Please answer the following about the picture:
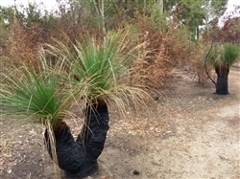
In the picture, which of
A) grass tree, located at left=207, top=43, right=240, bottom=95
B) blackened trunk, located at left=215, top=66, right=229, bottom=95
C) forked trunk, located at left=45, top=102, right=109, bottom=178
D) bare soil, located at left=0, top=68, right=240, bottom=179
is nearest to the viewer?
forked trunk, located at left=45, top=102, right=109, bottom=178

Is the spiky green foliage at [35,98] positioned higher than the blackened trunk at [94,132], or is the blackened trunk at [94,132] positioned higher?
the spiky green foliage at [35,98]

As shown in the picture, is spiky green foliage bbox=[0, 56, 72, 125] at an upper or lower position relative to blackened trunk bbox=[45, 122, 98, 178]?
upper

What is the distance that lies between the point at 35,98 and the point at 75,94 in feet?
1.10

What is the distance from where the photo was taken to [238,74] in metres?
10.3

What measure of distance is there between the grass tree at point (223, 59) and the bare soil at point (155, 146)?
1.06 metres

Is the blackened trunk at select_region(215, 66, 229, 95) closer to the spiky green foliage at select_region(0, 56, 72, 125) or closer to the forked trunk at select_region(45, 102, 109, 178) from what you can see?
Answer: the forked trunk at select_region(45, 102, 109, 178)

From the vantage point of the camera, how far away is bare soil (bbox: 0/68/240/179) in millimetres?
3436

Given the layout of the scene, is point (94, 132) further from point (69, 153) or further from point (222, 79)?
point (222, 79)

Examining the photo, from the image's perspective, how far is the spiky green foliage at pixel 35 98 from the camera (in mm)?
2664

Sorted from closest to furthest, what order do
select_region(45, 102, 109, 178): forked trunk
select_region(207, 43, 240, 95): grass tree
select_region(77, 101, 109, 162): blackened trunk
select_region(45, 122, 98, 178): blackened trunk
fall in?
select_region(45, 122, 98, 178): blackened trunk < select_region(45, 102, 109, 178): forked trunk < select_region(77, 101, 109, 162): blackened trunk < select_region(207, 43, 240, 95): grass tree

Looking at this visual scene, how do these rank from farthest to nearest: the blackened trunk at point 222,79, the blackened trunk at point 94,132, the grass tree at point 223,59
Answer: the blackened trunk at point 222,79, the grass tree at point 223,59, the blackened trunk at point 94,132

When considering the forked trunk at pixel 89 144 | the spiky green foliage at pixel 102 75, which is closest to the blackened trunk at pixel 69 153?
the forked trunk at pixel 89 144

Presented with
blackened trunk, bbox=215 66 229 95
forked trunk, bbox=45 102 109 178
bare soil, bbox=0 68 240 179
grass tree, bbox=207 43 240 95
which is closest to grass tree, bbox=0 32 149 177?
forked trunk, bbox=45 102 109 178

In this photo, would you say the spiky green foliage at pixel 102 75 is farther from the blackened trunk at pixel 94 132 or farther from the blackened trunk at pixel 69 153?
the blackened trunk at pixel 69 153
